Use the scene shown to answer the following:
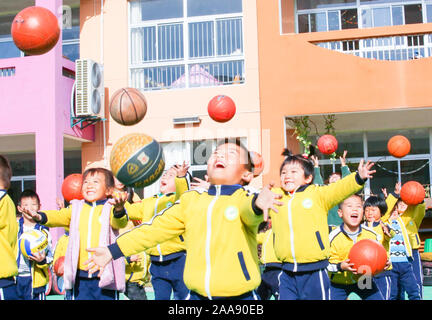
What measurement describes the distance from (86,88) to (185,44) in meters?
2.62

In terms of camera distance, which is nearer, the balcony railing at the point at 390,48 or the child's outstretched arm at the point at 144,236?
the child's outstretched arm at the point at 144,236

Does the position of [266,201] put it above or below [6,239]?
above

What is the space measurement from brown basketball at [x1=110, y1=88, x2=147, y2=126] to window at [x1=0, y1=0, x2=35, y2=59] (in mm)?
8466

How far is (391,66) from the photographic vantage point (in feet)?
40.4

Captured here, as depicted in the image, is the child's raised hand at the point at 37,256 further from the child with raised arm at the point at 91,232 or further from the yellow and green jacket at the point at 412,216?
the yellow and green jacket at the point at 412,216

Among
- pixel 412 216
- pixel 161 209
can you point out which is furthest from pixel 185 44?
pixel 161 209

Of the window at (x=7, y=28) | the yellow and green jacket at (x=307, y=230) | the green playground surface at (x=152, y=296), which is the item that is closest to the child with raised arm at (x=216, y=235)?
the yellow and green jacket at (x=307, y=230)

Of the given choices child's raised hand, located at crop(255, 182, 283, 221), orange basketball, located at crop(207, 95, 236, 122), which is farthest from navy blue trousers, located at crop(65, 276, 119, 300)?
orange basketball, located at crop(207, 95, 236, 122)

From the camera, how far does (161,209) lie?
658cm

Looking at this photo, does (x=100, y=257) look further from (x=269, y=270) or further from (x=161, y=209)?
(x=269, y=270)

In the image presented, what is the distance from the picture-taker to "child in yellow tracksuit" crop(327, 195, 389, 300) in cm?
576

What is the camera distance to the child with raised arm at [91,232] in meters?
5.37

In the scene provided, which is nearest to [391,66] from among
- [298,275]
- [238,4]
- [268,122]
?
[268,122]

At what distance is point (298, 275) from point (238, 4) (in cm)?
928
